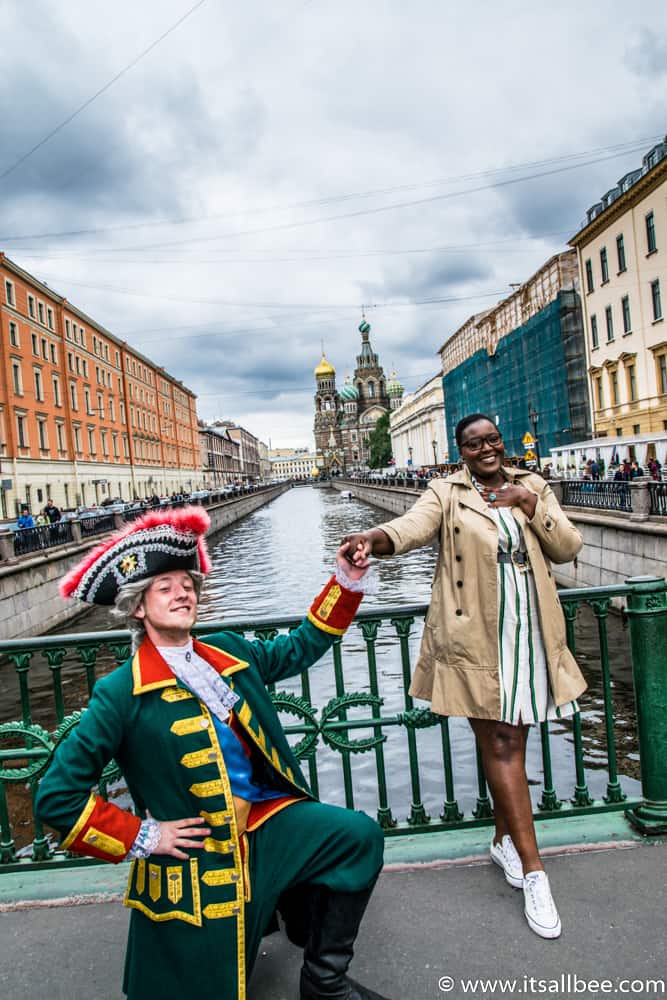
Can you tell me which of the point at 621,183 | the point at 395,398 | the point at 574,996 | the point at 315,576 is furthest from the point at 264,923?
the point at 395,398

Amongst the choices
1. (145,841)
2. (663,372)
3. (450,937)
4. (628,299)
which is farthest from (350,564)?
(628,299)

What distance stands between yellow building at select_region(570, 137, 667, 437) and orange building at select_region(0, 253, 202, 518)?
89.9 feet

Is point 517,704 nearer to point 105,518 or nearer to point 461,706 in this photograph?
point 461,706

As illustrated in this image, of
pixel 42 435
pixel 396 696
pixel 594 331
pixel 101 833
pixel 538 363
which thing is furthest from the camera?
pixel 538 363

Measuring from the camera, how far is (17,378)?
37.0 meters

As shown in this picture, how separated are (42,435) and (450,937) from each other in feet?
133

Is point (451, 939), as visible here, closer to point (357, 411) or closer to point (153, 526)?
point (153, 526)

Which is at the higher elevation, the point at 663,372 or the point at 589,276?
the point at 589,276

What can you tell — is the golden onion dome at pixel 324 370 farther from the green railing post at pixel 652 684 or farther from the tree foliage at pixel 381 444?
the green railing post at pixel 652 684

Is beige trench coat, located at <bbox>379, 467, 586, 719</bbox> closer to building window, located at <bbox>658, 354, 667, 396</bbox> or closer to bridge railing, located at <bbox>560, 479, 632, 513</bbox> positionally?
bridge railing, located at <bbox>560, 479, 632, 513</bbox>

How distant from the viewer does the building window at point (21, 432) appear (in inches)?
1426

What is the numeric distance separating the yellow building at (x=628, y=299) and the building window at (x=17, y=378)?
2746 centimetres

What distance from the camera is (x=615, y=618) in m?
13.8

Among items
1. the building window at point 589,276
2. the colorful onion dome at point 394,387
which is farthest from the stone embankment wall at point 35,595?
the colorful onion dome at point 394,387
